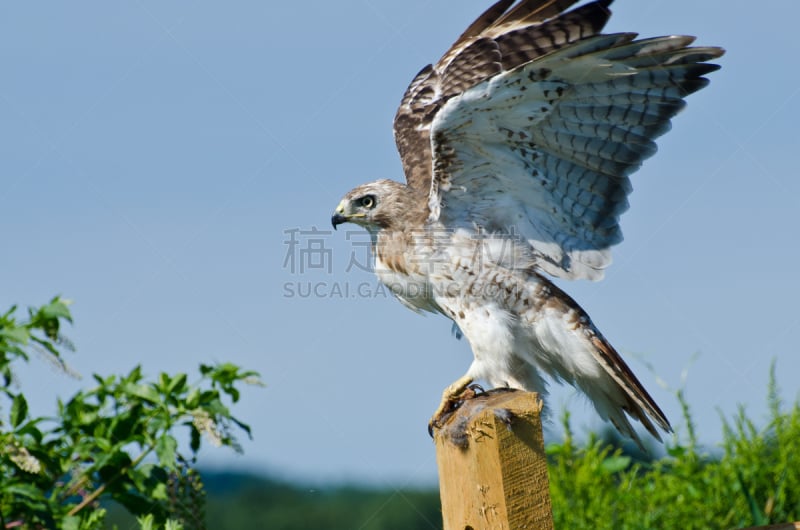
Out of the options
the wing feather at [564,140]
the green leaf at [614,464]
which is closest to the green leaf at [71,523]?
the wing feather at [564,140]

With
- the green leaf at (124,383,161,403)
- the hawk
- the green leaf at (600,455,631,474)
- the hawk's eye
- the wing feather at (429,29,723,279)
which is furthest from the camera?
the green leaf at (600,455,631,474)

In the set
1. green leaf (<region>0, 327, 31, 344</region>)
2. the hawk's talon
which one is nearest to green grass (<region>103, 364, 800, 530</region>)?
the hawk's talon

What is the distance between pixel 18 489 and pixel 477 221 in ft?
7.63

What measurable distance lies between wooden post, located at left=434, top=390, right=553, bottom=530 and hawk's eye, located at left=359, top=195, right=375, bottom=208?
6.57 feet

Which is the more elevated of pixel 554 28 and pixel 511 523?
pixel 554 28

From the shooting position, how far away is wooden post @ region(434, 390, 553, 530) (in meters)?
2.53

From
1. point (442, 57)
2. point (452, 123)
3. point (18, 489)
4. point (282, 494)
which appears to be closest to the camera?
point (18, 489)

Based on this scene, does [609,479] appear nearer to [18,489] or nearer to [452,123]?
[452,123]

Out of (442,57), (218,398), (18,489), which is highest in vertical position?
(442,57)

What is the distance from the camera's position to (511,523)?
8.28 feet

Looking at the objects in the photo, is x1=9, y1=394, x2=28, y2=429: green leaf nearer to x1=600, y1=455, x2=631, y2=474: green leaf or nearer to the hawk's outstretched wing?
the hawk's outstretched wing

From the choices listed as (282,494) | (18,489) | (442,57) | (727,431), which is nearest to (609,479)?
(727,431)

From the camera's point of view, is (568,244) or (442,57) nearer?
(568,244)

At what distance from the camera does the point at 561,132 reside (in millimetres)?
4039
